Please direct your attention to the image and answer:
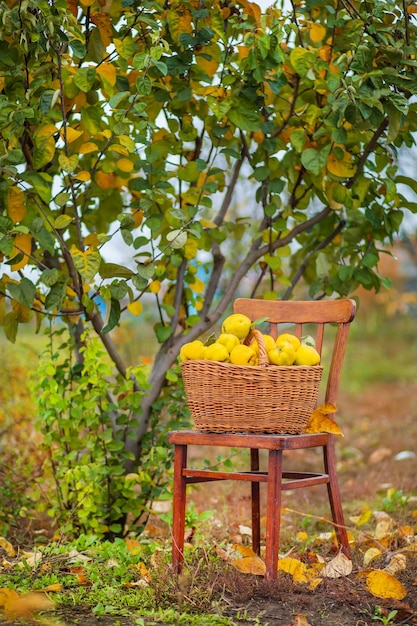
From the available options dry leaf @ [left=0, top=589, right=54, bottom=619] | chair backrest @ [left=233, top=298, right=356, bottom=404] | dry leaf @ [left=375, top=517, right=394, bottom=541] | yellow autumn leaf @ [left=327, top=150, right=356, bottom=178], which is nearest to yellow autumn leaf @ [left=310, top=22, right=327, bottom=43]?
yellow autumn leaf @ [left=327, top=150, right=356, bottom=178]

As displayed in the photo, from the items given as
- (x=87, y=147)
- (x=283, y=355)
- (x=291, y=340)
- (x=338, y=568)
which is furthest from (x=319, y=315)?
(x=87, y=147)

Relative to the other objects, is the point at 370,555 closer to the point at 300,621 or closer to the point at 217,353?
the point at 300,621

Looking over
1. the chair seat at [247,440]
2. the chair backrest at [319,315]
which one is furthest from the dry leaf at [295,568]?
the chair backrest at [319,315]

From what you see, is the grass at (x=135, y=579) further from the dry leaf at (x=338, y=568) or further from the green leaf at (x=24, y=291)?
the green leaf at (x=24, y=291)

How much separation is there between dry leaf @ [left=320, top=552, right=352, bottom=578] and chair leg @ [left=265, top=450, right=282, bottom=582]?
0.74 feet

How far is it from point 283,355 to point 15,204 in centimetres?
108

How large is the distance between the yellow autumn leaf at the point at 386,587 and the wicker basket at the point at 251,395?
445mm

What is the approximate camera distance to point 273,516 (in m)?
2.18

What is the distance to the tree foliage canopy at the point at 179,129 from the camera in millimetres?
2566

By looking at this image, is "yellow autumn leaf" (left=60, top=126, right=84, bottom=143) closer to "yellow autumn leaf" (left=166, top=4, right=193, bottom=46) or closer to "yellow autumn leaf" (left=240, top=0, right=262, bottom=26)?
"yellow autumn leaf" (left=166, top=4, right=193, bottom=46)

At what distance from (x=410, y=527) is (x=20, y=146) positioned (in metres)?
1.93

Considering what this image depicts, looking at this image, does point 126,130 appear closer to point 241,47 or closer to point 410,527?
point 241,47

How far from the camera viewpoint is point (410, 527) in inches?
115

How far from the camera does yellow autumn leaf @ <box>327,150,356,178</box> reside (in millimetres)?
2896
